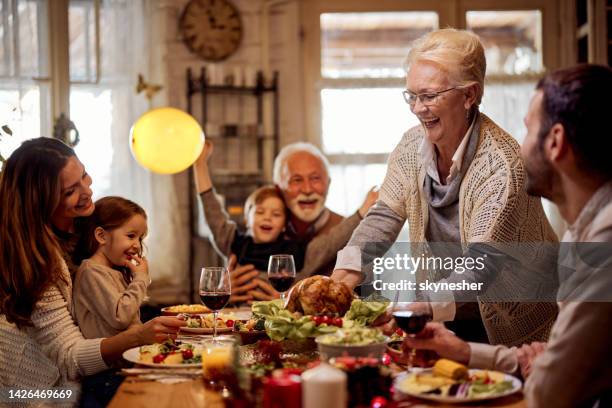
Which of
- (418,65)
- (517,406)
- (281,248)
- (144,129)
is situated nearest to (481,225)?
(418,65)

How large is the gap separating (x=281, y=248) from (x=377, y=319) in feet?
5.88

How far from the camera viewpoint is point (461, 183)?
244 cm

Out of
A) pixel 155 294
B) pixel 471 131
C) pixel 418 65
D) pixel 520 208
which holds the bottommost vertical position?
pixel 155 294

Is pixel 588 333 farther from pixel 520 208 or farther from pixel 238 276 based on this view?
pixel 238 276

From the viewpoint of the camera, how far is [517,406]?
1.54 m

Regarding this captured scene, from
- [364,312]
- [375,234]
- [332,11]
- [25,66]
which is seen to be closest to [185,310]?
[375,234]

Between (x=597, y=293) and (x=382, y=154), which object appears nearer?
(x=597, y=293)

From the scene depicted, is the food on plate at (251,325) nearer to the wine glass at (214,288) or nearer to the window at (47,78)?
the wine glass at (214,288)

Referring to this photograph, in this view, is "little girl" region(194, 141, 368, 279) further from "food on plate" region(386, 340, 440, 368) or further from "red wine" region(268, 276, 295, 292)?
"food on plate" region(386, 340, 440, 368)

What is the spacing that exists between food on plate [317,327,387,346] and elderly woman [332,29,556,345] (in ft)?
1.34

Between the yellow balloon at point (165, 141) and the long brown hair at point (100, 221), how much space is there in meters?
1.17

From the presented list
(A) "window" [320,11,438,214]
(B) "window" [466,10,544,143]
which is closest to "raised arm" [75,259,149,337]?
(A) "window" [320,11,438,214]

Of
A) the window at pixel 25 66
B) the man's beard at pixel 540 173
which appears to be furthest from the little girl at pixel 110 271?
the window at pixel 25 66

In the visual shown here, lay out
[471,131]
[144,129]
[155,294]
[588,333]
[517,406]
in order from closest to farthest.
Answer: [588,333]
[517,406]
[471,131]
[144,129]
[155,294]
